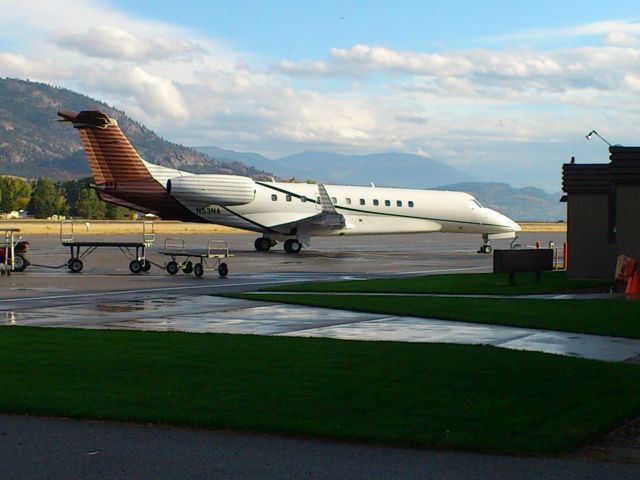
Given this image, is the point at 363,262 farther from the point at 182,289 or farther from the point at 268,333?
the point at 268,333

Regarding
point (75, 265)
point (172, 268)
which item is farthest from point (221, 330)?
point (75, 265)

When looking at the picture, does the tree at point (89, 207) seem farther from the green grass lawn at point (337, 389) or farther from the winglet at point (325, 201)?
the green grass lawn at point (337, 389)

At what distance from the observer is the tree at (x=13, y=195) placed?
573 ft

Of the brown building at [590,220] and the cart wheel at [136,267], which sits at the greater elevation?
the brown building at [590,220]

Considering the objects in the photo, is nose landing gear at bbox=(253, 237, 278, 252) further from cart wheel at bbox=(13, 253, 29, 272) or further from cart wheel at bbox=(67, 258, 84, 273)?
cart wheel at bbox=(13, 253, 29, 272)

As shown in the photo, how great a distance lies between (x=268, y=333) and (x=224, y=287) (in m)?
12.3

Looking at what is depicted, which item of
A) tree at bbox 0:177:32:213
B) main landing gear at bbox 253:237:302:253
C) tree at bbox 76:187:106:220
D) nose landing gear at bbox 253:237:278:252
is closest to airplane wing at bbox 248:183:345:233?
main landing gear at bbox 253:237:302:253

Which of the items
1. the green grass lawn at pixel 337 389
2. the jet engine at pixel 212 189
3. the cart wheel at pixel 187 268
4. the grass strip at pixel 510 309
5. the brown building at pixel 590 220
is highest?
the jet engine at pixel 212 189

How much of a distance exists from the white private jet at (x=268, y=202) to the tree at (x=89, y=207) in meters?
113

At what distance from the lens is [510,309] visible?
21.9 meters

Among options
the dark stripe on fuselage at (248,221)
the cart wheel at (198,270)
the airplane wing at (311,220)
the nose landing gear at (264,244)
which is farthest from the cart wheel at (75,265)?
the nose landing gear at (264,244)

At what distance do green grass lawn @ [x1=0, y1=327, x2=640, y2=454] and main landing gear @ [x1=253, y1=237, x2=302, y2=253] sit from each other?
37.2 meters

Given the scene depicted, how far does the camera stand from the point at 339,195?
2168 inches

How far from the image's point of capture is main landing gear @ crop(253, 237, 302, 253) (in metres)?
53.3
